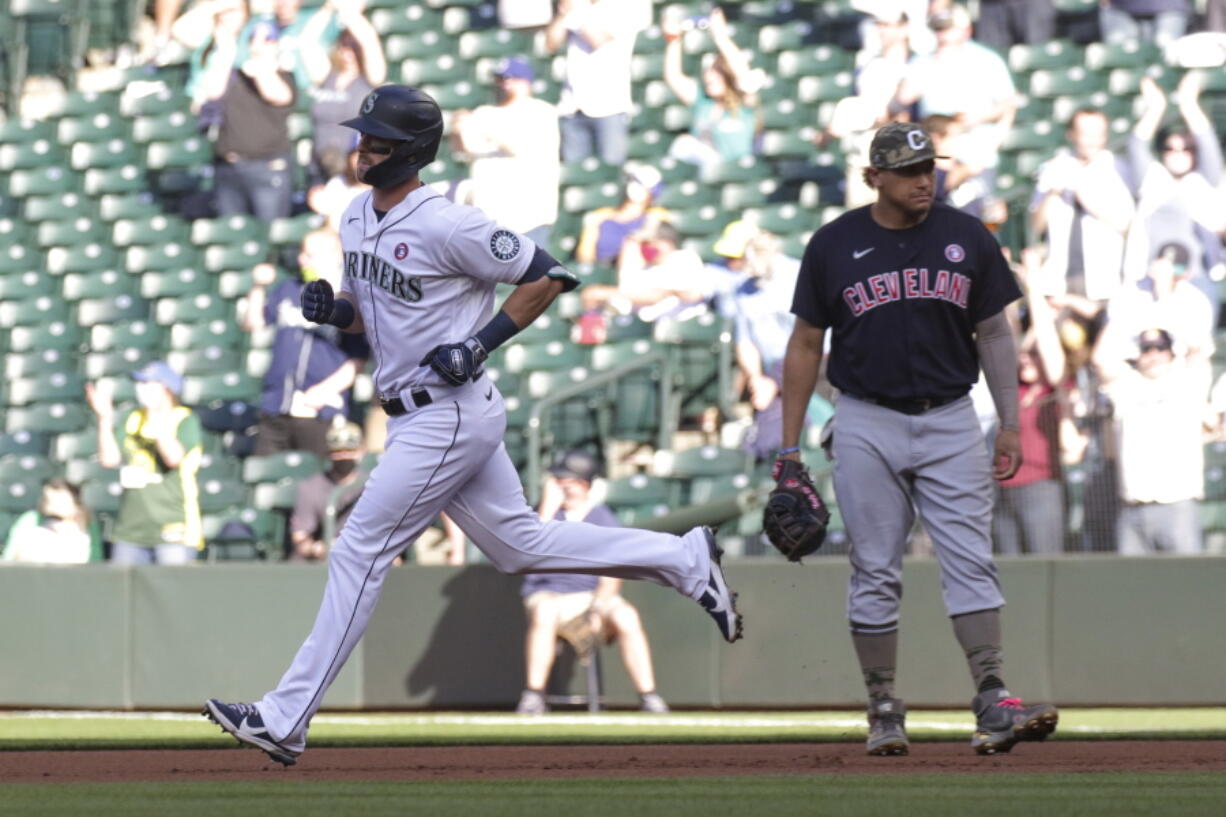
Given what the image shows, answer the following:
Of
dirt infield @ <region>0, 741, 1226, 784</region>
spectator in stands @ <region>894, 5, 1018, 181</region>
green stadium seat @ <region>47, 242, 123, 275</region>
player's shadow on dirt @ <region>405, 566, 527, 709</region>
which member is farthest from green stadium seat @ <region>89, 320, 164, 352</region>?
dirt infield @ <region>0, 741, 1226, 784</region>

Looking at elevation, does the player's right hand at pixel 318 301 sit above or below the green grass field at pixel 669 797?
above

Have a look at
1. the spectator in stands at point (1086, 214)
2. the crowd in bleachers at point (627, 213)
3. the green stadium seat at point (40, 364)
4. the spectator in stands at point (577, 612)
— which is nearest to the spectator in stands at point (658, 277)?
the crowd in bleachers at point (627, 213)

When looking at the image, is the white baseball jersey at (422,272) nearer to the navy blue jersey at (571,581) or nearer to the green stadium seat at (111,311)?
the navy blue jersey at (571,581)

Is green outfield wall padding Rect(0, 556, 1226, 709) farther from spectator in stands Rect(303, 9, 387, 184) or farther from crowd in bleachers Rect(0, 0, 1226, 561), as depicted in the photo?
spectator in stands Rect(303, 9, 387, 184)

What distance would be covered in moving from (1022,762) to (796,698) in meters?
4.63

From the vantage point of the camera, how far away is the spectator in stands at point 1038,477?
33.4 feet

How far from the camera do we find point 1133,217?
40.6 feet

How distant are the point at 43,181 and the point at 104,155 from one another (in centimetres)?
53

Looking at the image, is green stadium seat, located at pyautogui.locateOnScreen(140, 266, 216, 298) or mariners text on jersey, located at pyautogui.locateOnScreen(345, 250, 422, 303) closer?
mariners text on jersey, located at pyautogui.locateOnScreen(345, 250, 422, 303)

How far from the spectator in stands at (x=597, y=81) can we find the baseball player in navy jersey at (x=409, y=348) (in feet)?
28.6

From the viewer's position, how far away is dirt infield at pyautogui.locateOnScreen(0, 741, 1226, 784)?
239 inches

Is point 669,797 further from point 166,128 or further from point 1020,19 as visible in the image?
point 166,128

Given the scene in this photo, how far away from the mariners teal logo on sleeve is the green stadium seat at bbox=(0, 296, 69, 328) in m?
10.5

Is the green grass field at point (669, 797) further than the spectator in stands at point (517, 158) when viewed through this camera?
No
